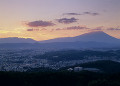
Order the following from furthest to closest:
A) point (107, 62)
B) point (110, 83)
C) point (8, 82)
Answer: point (107, 62)
point (8, 82)
point (110, 83)

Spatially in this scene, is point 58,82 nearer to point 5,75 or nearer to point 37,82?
point 37,82

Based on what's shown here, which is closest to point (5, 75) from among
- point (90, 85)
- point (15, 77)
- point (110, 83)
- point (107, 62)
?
point (15, 77)

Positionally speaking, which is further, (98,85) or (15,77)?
(15,77)

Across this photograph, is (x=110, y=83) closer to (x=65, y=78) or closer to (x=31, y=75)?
(x=65, y=78)

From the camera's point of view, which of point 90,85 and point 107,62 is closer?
point 90,85

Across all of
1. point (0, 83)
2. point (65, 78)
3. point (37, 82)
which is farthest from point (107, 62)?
point (0, 83)

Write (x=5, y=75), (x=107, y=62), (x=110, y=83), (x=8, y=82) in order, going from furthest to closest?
(x=107, y=62) → (x=5, y=75) → (x=8, y=82) → (x=110, y=83)

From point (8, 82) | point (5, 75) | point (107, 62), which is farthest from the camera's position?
point (107, 62)

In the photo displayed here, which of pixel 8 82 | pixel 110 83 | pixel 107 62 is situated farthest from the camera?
pixel 107 62

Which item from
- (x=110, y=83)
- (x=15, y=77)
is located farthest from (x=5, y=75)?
(x=110, y=83)
